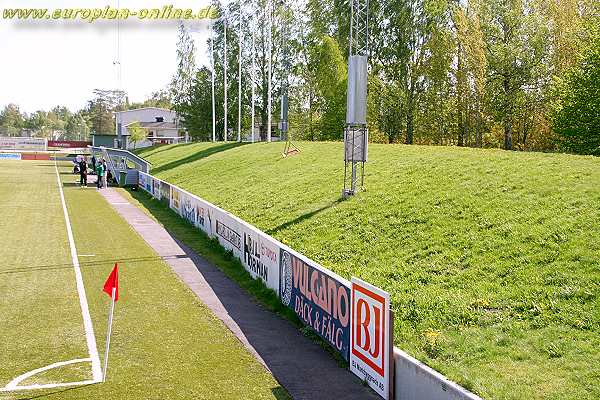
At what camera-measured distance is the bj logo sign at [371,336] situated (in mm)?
8680

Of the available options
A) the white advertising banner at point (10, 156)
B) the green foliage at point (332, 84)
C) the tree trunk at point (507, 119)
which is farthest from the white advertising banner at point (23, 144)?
the tree trunk at point (507, 119)

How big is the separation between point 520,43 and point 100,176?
1193 inches

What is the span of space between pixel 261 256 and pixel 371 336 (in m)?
7.00

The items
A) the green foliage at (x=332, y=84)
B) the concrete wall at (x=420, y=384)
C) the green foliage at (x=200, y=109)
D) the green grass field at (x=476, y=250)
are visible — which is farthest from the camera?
the green foliage at (x=200, y=109)

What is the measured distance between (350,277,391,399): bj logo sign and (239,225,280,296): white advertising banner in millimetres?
4743

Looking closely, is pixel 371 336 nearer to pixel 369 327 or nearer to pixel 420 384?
pixel 369 327

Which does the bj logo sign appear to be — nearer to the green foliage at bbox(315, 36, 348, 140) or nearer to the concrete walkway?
the concrete walkway

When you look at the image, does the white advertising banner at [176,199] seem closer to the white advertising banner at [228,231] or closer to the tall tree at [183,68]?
the white advertising banner at [228,231]

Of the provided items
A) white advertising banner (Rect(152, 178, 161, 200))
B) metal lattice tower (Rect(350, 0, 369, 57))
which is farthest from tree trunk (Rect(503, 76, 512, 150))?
white advertising banner (Rect(152, 178, 161, 200))

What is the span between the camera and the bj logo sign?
868 centimetres

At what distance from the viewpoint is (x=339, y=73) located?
51.4m

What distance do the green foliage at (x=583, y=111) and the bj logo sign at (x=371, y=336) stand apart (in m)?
22.2

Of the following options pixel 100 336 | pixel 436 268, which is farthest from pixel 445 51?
pixel 100 336

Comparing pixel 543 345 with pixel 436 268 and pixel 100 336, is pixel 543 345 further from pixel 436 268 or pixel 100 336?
pixel 100 336
